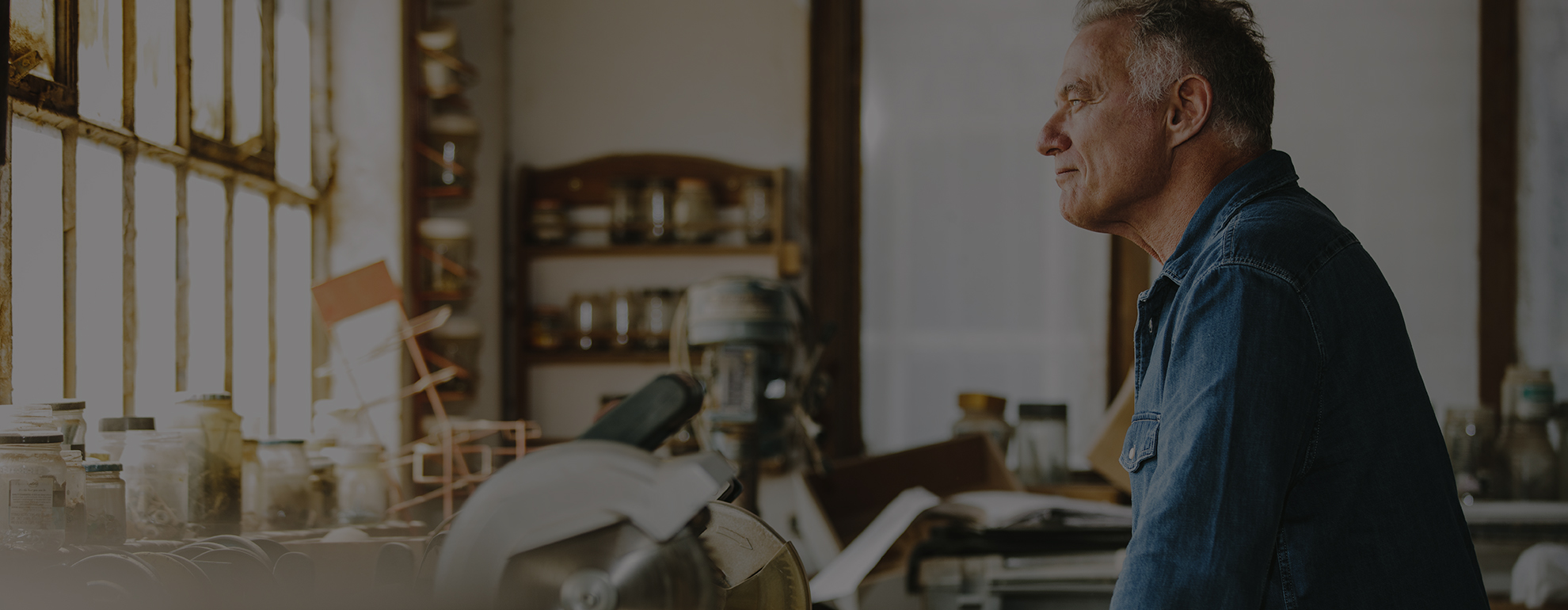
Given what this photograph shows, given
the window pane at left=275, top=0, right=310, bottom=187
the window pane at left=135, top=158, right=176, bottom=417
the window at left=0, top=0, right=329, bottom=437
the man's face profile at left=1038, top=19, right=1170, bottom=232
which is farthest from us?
the window pane at left=275, top=0, right=310, bottom=187

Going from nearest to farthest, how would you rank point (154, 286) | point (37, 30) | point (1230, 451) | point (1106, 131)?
point (1230, 451) < point (1106, 131) < point (37, 30) < point (154, 286)

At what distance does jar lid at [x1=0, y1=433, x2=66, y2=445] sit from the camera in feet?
3.63

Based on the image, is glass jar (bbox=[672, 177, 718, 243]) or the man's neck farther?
glass jar (bbox=[672, 177, 718, 243])

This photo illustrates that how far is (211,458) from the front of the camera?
5.10ft

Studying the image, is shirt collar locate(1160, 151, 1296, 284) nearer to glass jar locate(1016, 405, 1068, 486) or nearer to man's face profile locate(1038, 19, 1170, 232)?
man's face profile locate(1038, 19, 1170, 232)

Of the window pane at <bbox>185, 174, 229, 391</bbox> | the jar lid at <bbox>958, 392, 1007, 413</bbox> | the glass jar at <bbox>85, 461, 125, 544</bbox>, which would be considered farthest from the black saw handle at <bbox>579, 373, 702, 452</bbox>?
the jar lid at <bbox>958, 392, 1007, 413</bbox>

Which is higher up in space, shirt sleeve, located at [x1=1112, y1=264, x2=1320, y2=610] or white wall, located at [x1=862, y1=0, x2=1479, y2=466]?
white wall, located at [x1=862, y1=0, x2=1479, y2=466]

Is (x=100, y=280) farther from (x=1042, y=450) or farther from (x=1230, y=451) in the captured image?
(x=1042, y=450)

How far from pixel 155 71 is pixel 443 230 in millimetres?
1137

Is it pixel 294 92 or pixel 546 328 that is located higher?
pixel 294 92

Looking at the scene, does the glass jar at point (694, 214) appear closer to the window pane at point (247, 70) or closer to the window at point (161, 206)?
the window at point (161, 206)

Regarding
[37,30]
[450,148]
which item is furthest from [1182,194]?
[450,148]

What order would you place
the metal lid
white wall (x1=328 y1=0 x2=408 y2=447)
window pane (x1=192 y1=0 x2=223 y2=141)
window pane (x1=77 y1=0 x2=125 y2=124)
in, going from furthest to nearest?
the metal lid → white wall (x1=328 y1=0 x2=408 y2=447) → window pane (x1=192 y1=0 x2=223 y2=141) → window pane (x1=77 y1=0 x2=125 y2=124)

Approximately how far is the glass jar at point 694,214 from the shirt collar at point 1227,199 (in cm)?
244
